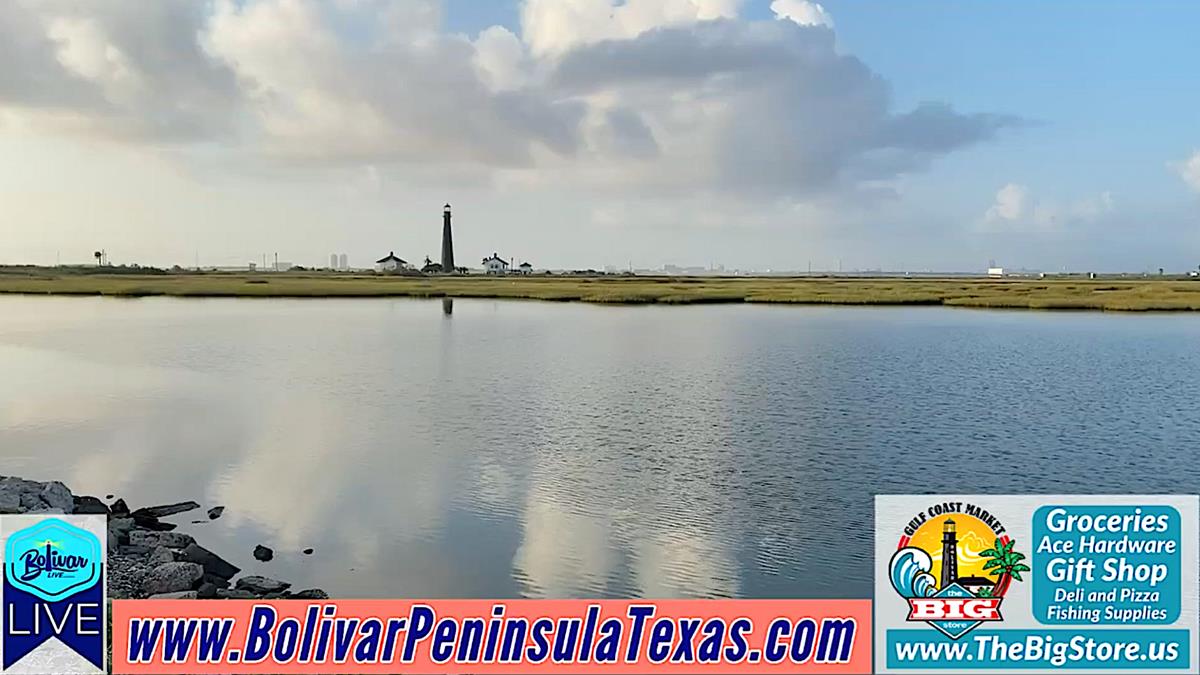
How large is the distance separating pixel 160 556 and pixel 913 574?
8.86 meters

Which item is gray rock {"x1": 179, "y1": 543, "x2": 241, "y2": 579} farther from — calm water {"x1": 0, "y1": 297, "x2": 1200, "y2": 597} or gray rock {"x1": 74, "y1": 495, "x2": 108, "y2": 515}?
gray rock {"x1": 74, "y1": 495, "x2": 108, "y2": 515}

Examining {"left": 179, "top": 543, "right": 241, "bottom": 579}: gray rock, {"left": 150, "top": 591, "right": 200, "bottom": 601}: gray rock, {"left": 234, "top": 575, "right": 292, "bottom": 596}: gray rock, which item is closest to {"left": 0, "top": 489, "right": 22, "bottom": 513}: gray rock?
{"left": 179, "top": 543, "right": 241, "bottom": 579}: gray rock

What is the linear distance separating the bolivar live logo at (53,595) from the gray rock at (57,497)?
3.50 meters

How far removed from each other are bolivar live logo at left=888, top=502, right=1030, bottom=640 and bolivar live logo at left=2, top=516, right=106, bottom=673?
6939 mm

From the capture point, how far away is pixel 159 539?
12406 millimetres

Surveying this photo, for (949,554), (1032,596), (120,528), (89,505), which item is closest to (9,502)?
(120,528)

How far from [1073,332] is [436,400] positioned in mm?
37120

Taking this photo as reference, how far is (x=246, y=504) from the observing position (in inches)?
601

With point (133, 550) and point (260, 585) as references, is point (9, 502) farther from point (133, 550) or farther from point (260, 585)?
point (260, 585)

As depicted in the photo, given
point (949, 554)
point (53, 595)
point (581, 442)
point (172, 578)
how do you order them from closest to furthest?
point (949, 554) < point (53, 595) < point (172, 578) < point (581, 442)

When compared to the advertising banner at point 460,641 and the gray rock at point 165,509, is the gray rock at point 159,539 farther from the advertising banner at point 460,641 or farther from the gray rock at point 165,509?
the advertising banner at point 460,641

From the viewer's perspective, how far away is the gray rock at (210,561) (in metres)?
11.4

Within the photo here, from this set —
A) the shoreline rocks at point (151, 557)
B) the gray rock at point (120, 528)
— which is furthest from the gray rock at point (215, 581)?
the gray rock at point (120, 528)

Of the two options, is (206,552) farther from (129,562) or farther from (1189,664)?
(1189,664)
